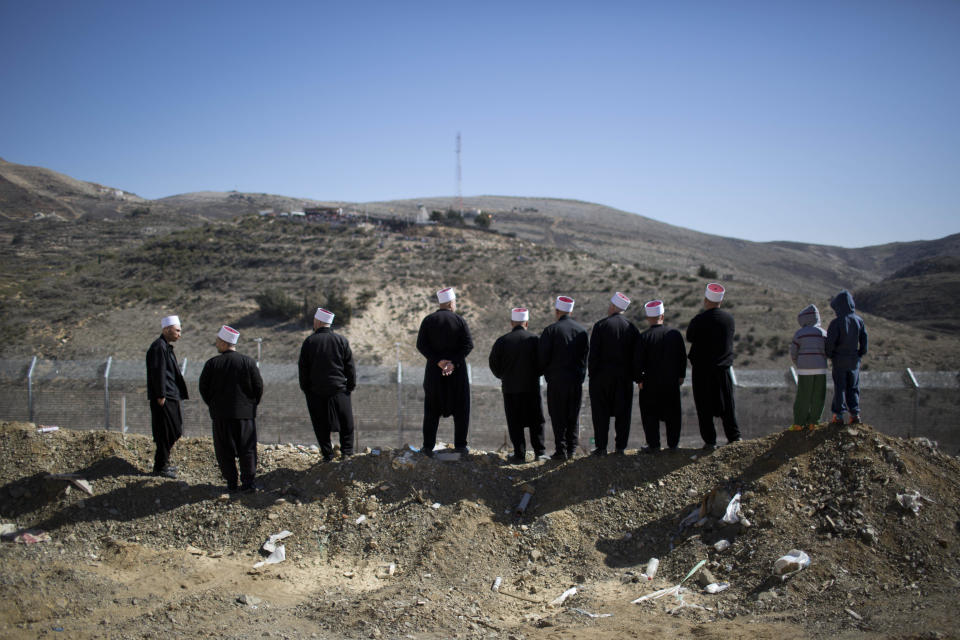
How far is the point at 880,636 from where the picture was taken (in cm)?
407

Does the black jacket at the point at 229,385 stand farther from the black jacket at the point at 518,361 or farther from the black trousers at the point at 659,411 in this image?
→ the black trousers at the point at 659,411

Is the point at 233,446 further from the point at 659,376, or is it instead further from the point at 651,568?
the point at 659,376

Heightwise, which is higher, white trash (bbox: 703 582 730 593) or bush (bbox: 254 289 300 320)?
bush (bbox: 254 289 300 320)


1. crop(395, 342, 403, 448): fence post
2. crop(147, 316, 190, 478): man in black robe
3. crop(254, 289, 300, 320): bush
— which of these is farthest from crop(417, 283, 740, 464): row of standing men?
crop(254, 289, 300, 320): bush

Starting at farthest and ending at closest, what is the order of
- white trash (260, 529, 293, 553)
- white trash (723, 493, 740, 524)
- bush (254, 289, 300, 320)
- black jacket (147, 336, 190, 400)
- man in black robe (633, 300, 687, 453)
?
1. bush (254, 289, 300, 320)
2. black jacket (147, 336, 190, 400)
3. man in black robe (633, 300, 687, 453)
4. white trash (260, 529, 293, 553)
5. white trash (723, 493, 740, 524)

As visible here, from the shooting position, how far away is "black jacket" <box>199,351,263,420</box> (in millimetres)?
7086

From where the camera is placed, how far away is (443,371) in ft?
25.0

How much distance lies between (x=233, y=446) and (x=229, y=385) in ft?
2.34

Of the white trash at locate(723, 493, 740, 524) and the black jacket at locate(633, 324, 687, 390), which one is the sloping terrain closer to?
the black jacket at locate(633, 324, 687, 390)

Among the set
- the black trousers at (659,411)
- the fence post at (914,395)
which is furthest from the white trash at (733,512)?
the fence post at (914,395)

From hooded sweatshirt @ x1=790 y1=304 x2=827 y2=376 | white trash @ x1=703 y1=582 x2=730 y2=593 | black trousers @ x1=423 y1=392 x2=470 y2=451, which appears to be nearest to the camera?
white trash @ x1=703 y1=582 x2=730 y2=593

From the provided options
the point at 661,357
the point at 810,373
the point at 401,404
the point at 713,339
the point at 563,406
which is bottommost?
the point at 401,404

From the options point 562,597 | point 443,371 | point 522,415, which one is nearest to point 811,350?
point 522,415

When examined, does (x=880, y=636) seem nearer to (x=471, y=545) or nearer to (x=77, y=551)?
(x=471, y=545)
